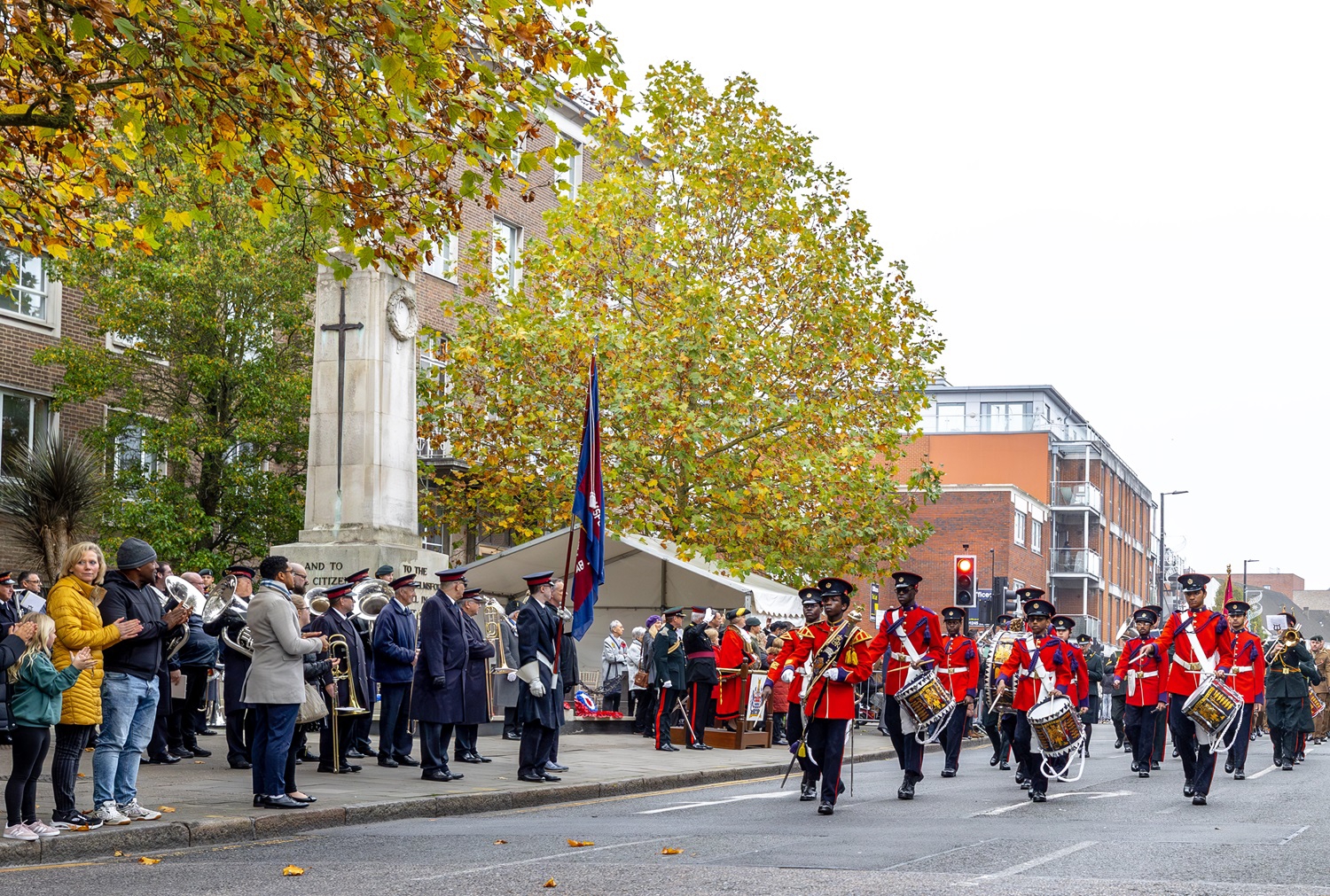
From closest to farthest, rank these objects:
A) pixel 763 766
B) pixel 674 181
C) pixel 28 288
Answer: pixel 763 766 → pixel 28 288 → pixel 674 181

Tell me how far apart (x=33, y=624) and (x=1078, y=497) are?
70.7m

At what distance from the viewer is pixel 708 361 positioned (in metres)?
28.7

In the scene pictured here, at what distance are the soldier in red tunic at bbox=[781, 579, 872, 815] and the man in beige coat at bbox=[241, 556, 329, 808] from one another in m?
3.78

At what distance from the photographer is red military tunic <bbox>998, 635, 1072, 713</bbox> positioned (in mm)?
15492

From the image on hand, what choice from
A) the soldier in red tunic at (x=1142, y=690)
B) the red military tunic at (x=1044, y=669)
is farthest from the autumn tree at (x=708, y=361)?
the red military tunic at (x=1044, y=669)

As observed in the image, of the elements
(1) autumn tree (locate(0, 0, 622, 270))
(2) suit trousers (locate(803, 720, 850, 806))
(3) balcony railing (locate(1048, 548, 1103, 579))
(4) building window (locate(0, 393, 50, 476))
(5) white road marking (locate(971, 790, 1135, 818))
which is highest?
(1) autumn tree (locate(0, 0, 622, 270))

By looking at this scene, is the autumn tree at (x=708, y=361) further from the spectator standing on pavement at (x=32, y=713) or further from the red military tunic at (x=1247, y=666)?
the spectator standing on pavement at (x=32, y=713)

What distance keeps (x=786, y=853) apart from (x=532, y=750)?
508cm

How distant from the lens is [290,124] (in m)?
12.3

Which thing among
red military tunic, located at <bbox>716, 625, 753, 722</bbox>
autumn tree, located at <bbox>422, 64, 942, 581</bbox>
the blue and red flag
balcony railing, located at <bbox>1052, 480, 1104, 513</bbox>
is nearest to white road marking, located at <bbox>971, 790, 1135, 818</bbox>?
the blue and red flag

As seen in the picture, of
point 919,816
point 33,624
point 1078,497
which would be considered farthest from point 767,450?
point 1078,497

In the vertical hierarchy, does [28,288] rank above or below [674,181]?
below

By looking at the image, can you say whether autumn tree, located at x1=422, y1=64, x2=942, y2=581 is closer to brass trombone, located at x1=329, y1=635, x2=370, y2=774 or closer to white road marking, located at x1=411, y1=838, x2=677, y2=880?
brass trombone, located at x1=329, y1=635, x2=370, y2=774

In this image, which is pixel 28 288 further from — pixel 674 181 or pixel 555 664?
pixel 555 664
